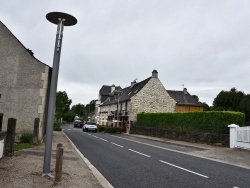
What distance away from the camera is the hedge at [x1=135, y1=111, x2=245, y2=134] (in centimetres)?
2319

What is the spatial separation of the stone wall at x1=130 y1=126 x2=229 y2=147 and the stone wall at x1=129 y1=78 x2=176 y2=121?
926 centimetres

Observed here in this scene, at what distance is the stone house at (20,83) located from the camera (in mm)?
16484

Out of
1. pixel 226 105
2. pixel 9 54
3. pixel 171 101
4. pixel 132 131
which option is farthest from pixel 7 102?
pixel 226 105

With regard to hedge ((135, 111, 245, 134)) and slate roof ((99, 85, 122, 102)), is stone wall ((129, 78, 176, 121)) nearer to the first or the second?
hedge ((135, 111, 245, 134))

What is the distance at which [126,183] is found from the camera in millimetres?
8023

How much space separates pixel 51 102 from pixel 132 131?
37274 mm

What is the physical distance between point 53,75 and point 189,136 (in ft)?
Result: 70.9

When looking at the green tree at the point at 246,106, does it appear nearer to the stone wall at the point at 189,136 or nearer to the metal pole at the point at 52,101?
the stone wall at the point at 189,136

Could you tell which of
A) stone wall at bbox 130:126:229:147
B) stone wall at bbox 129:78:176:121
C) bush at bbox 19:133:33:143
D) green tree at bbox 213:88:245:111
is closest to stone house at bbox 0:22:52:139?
bush at bbox 19:133:33:143

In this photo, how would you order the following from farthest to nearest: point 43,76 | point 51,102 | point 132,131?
point 132,131
point 43,76
point 51,102

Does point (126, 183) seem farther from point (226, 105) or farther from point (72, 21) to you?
point (226, 105)

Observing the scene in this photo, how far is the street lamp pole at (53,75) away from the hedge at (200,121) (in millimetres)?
18192

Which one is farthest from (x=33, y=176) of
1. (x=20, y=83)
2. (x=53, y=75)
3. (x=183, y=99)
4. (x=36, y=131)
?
(x=183, y=99)

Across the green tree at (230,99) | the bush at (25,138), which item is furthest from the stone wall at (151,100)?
the bush at (25,138)
